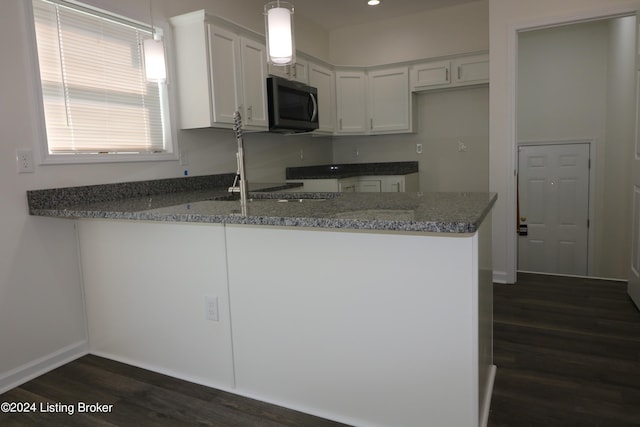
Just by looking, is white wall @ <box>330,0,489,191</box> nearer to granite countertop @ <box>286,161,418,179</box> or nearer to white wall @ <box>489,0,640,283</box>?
granite countertop @ <box>286,161,418,179</box>

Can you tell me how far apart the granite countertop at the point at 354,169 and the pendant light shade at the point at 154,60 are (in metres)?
2.25

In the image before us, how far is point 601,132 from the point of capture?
16.0ft

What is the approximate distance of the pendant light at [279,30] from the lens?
1838 mm

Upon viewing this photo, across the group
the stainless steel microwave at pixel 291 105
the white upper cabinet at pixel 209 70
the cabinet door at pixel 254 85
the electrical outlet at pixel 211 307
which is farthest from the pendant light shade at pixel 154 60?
the stainless steel microwave at pixel 291 105

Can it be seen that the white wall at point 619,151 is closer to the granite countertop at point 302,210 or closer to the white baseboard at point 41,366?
the granite countertop at point 302,210

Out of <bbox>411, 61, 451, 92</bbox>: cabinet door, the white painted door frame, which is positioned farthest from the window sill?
the white painted door frame

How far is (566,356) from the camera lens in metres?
2.31

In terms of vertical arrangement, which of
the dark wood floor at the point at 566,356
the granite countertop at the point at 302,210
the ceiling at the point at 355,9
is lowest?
the dark wood floor at the point at 566,356

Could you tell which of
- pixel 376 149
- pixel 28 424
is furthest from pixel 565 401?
pixel 376 149

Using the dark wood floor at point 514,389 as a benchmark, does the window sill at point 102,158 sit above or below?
above

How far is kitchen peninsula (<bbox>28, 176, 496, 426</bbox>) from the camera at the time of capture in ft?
5.03

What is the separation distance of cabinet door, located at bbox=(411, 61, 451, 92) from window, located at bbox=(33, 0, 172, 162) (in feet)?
8.91

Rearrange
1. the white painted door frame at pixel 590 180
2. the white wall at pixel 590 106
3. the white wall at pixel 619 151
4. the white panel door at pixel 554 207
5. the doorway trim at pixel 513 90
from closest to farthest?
the doorway trim at pixel 513 90, the white wall at pixel 619 151, the white wall at pixel 590 106, the white painted door frame at pixel 590 180, the white panel door at pixel 554 207

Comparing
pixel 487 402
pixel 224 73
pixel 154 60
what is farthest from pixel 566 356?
pixel 224 73
